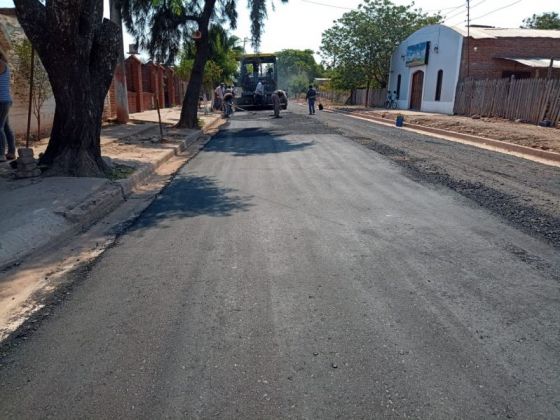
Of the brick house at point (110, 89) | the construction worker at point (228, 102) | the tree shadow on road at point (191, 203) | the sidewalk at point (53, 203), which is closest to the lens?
the sidewalk at point (53, 203)

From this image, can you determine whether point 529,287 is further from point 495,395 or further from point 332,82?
point 332,82

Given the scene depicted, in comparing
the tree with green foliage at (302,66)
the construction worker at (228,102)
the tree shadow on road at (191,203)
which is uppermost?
the tree with green foliage at (302,66)

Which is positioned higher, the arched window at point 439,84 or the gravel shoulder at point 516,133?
the arched window at point 439,84

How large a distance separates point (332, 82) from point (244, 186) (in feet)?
130

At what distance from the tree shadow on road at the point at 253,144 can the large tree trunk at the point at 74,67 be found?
4132 mm

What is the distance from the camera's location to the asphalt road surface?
221 cm

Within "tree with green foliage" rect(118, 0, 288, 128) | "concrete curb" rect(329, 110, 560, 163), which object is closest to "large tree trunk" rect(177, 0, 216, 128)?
"tree with green foliage" rect(118, 0, 288, 128)

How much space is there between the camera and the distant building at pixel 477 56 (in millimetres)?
24875

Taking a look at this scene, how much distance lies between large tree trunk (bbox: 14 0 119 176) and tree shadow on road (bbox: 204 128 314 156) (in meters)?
4.13

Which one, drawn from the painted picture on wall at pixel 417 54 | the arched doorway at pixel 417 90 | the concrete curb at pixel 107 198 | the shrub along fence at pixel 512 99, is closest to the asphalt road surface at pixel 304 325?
the concrete curb at pixel 107 198

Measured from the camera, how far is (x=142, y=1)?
1574 centimetres

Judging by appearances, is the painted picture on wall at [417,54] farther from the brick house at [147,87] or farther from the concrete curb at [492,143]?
the brick house at [147,87]

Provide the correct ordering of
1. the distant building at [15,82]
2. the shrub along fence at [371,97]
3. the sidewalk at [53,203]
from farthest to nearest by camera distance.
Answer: the shrub along fence at [371,97] → the distant building at [15,82] → the sidewalk at [53,203]

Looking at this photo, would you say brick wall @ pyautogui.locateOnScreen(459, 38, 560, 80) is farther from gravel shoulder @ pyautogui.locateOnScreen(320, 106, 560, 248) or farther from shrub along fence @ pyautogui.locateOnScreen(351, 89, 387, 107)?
gravel shoulder @ pyautogui.locateOnScreen(320, 106, 560, 248)
